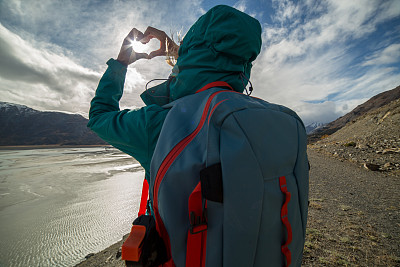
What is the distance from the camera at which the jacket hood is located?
971 mm

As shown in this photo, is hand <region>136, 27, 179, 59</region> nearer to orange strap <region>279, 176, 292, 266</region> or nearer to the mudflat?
orange strap <region>279, 176, 292, 266</region>

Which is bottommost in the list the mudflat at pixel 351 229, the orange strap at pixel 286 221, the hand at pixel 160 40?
the mudflat at pixel 351 229

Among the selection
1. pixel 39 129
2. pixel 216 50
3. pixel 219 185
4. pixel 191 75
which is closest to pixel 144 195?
pixel 219 185

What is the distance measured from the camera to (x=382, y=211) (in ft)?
11.7

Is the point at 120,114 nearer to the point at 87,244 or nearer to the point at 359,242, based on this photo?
the point at 359,242

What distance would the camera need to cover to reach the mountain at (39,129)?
252 feet

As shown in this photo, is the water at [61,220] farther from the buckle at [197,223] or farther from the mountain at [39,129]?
the mountain at [39,129]

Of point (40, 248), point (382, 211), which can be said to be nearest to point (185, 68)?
point (40, 248)

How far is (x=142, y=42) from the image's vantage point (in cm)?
129

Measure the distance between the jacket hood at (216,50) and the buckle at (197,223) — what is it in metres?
0.68

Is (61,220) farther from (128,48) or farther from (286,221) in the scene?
(286,221)

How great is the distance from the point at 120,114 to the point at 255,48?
3.00ft

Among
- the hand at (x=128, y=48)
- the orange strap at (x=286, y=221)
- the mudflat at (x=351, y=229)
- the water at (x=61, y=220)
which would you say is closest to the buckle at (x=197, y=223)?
the orange strap at (x=286, y=221)

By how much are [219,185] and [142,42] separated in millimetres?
1244
